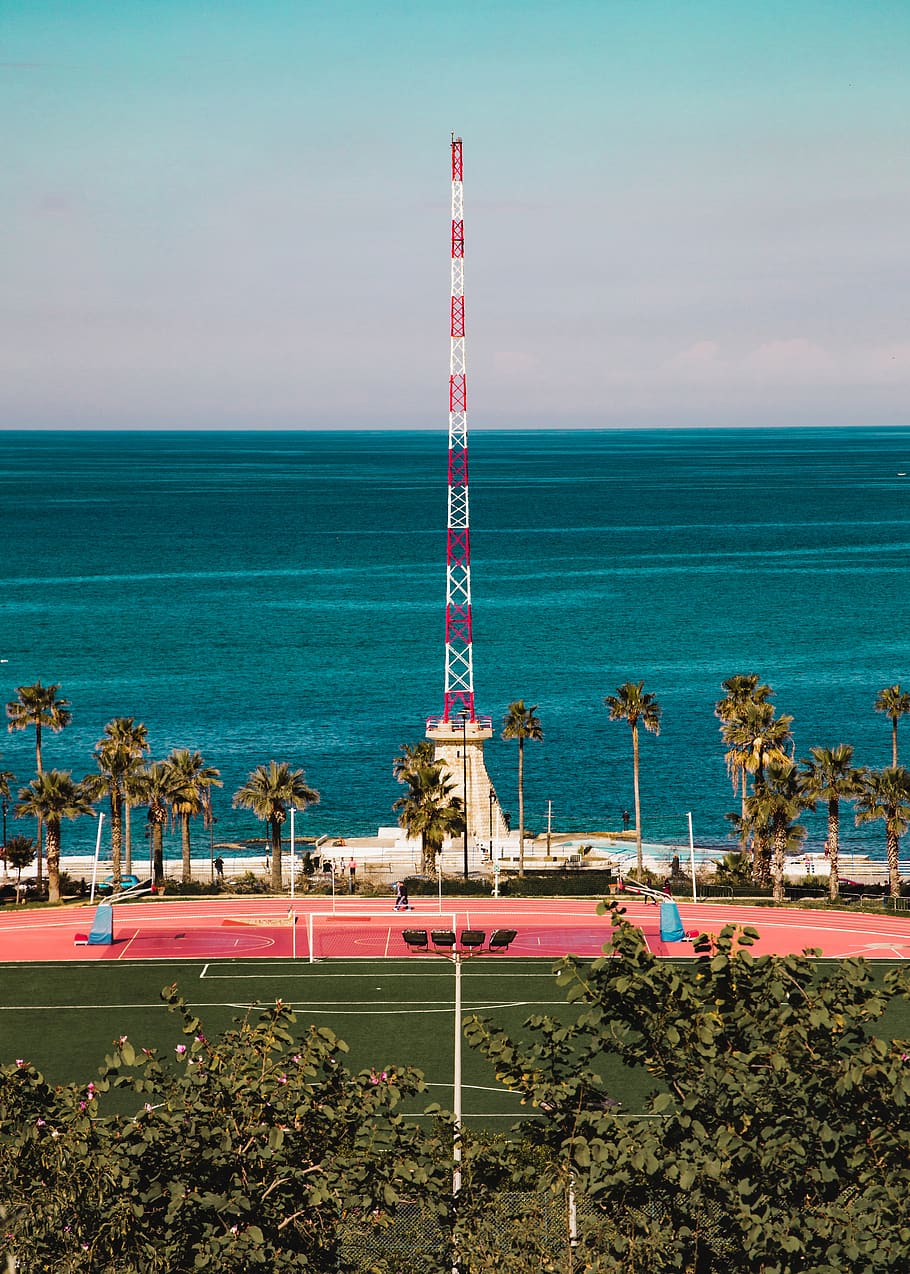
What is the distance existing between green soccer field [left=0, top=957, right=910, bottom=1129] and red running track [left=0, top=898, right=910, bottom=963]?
1.91 metres

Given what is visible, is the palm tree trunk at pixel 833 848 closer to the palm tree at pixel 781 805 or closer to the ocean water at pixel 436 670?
the palm tree at pixel 781 805

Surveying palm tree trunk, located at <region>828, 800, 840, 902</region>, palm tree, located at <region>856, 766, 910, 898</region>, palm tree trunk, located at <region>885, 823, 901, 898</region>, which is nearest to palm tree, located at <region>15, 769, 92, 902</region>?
palm tree trunk, located at <region>828, 800, 840, 902</region>

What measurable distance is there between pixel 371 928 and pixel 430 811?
7280 mm

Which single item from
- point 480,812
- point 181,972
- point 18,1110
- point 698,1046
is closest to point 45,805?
point 181,972

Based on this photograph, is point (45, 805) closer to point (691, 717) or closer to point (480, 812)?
point (480, 812)

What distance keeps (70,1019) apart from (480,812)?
108 ft

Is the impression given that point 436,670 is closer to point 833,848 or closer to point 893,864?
point 833,848

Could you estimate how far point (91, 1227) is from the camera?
21.0m

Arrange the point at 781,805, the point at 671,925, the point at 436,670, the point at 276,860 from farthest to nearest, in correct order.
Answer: the point at 436,670
the point at 276,860
the point at 781,805
the point at 671,925

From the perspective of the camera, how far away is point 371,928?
61688 millimetres

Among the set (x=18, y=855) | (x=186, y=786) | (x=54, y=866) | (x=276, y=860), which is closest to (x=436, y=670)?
(x=18, y=855)

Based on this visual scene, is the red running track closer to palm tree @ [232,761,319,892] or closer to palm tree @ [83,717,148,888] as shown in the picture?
palm tree @ [232,761,319,892]

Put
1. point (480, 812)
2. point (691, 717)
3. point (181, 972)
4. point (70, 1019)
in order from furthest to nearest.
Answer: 1. point (691, 717)
2. point (480, 812)
3. point (181, 972)
4. point (70, 1019)

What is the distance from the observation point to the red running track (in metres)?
57.9
